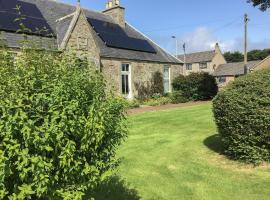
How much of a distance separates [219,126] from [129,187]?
2937 mm

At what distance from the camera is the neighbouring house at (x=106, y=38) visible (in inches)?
867

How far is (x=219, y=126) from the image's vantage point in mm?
8414

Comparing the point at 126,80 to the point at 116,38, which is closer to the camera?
the point at 126,80

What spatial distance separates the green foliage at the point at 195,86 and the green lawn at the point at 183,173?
52.5 feet

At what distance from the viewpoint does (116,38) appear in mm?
28500

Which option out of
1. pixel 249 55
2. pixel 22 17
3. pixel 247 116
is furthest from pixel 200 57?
pixel 247 116

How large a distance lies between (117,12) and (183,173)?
27.2 meters

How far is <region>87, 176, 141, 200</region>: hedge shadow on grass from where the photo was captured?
645 centimetres

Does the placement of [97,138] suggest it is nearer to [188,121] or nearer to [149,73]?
[188,121]

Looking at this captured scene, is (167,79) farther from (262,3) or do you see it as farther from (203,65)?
(203,65)

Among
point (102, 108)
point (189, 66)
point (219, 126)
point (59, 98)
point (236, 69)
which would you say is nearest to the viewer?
point (59, 98)

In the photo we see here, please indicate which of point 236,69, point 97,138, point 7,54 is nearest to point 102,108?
point 97,138

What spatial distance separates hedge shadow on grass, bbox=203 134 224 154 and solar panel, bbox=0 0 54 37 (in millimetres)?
12841

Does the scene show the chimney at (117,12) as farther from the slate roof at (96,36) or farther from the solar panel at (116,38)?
the solar panel at (116,38)
